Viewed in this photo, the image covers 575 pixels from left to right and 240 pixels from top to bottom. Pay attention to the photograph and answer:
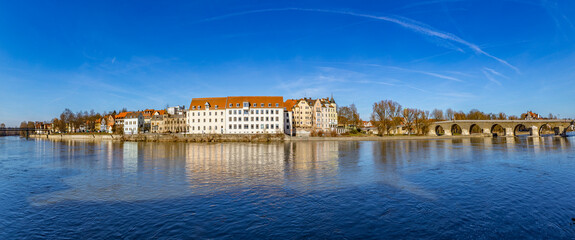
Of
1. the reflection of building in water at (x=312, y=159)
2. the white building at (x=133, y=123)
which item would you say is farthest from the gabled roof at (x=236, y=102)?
the reflection of building in water at (x=312, y=159)

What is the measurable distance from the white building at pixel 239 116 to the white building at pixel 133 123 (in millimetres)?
38546

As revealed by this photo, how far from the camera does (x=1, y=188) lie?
56.3 feet

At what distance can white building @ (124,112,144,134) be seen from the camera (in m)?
113

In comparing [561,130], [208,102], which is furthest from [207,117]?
[561,130]

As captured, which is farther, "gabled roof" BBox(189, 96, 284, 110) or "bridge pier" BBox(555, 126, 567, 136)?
"bridge pier" BBox(555, 126, 567, 136)

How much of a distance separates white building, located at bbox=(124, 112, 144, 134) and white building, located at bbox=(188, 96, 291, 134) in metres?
38.5

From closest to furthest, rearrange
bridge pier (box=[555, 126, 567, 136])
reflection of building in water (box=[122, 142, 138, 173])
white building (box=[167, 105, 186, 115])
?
reflection of building in water (box=[122, 142, 138, 173])
bridge pier (box=[555, 126, 567, 136])
white building (box=[167, 105, 186, 115])

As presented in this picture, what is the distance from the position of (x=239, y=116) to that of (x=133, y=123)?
5559 centimetres

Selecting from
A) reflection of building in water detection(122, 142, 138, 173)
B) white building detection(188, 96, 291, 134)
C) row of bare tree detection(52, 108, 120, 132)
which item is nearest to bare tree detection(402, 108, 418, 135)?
white building detection(188, 96, 291, 134)

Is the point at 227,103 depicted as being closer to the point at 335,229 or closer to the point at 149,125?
the point at 149,125

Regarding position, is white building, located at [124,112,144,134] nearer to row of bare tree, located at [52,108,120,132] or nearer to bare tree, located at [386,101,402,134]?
row of bare tree, located at [52,108,120,132]

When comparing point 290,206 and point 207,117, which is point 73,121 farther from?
point 290,206

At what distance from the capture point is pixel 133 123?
373 ft

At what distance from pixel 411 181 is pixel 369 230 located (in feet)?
33.1
